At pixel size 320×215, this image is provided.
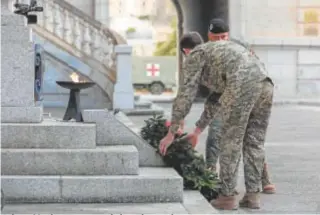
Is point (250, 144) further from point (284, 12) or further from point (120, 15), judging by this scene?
point (120, 15)

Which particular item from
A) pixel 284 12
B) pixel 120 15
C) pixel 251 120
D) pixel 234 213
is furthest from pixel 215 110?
pixel 120 15

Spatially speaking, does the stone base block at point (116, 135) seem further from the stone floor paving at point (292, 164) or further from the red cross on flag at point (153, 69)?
the red cross on flag at point (153, 69)

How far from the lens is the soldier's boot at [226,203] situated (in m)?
8.31

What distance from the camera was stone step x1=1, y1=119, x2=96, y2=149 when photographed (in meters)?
8.23

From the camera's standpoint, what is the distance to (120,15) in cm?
5681

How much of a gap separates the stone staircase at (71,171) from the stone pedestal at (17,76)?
0.47 feet

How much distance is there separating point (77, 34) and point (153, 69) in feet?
90.6

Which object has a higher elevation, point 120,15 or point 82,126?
point 120,15

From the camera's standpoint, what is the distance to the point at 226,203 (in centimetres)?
831

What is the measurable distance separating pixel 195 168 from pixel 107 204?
1187 millimetres

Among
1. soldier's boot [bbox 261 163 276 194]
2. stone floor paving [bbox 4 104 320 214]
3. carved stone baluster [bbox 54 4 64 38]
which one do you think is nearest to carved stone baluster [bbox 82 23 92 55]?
carved stone baluster [bbox 54 4 64 38]

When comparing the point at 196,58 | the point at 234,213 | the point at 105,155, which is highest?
the point at 196,58

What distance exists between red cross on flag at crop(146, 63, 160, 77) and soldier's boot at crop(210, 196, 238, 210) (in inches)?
1613

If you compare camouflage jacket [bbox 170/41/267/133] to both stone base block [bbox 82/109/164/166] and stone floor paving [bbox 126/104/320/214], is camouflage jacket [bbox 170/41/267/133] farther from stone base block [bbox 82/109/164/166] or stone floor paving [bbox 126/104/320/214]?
stone floor paving [bbox 126/104/320/214]
